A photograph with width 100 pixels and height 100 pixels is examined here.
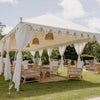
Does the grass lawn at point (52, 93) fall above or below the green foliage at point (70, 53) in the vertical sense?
below

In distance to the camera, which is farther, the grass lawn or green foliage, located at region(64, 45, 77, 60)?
green foliage, located at region(64, 45, 77, 60)

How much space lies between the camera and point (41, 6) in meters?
6.84

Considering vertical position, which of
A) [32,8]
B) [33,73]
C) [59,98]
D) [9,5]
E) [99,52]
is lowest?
[59,98]

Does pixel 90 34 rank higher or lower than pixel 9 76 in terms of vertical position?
higher

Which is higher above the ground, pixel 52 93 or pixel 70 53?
pixel 70 53

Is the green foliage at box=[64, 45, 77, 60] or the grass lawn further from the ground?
the green foliage at box=[64, 45, 77, 60]

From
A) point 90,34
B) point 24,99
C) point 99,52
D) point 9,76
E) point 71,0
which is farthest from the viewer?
point 99,52

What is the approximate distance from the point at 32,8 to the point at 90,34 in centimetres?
318

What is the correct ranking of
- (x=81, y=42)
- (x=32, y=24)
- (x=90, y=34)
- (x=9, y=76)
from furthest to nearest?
(x=81, y=42)
(x=9, y=76)
(x=90, y=34)
(x=32, y=24)

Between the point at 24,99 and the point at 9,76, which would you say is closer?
the point at 24,99

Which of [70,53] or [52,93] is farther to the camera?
[70,53]

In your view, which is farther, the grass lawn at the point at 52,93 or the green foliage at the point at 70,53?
the green foliage at the point at 70,53

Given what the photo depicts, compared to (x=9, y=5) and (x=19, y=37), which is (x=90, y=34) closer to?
(x=19, y=37)

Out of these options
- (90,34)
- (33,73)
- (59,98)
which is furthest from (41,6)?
(59,98)
